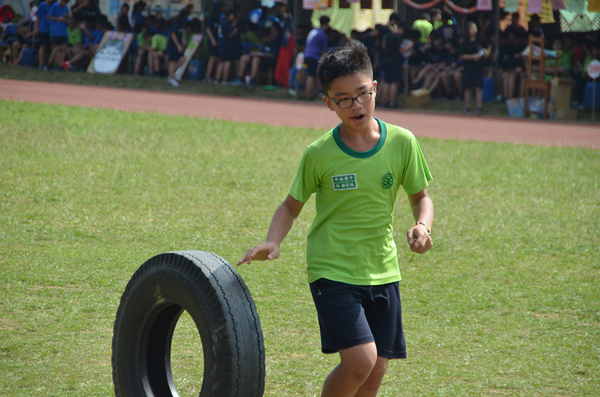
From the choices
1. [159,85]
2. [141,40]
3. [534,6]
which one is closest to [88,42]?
[141,40]

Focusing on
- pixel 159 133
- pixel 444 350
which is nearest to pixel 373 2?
pixel 159 133

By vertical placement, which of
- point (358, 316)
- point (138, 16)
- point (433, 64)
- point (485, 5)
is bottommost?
point (358, 316)

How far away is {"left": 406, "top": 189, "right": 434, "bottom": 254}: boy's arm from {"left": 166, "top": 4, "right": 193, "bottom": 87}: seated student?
57.9 ft

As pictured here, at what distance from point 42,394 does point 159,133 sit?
8191 millimetres

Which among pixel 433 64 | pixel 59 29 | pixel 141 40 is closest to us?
pixel 433 64

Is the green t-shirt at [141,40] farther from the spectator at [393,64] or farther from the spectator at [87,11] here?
the spectator at [393,64]

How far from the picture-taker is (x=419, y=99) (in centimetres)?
1670

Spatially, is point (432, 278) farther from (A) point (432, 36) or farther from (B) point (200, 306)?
(A) point (432, 36)

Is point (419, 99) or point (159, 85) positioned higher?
point (159, 85)

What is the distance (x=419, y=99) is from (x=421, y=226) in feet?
48.0

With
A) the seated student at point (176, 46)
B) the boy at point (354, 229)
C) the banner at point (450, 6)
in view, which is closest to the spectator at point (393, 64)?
the banner at point (450, 6)

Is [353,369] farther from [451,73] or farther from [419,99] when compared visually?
[451,73]

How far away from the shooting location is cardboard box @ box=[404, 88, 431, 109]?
16.7 m

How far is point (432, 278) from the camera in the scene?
4.96 metres
